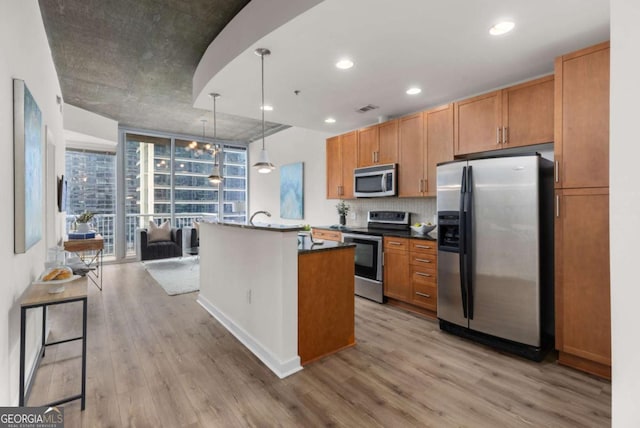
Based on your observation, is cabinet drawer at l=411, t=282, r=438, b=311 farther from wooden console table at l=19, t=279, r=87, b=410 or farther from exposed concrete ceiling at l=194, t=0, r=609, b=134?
wooden console table at l=19, t=279, r=87, b=410

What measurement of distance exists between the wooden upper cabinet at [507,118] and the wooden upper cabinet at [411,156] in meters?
0.47

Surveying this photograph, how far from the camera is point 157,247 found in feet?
19.5

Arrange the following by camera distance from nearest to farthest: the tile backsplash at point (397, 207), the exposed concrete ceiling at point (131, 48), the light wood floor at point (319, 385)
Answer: the light wood floor at point (319, 385) < the exposed concrete ceiling at point (131, 48) < the tile backsplash at point (397, 207)

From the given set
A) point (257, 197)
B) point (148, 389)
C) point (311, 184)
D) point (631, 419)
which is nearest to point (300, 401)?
point (148, 389)

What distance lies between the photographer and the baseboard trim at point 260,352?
2334 mm

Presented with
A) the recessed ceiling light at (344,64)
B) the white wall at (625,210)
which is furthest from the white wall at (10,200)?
the white wall at (625,210)

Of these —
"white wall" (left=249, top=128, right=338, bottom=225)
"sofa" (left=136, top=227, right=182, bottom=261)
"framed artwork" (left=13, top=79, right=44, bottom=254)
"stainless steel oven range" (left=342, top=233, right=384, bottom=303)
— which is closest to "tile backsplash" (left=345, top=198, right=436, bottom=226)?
"white wall" (left=249, top=128, right=338, bottom=225)

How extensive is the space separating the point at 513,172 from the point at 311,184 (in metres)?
3.88

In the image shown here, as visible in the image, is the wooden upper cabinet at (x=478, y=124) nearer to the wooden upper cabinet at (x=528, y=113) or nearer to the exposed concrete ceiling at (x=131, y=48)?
the wooden upper cabinet at (x=528, y=113)

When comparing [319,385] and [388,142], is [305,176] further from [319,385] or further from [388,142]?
[319,385]

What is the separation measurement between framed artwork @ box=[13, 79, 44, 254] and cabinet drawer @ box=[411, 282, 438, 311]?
3.43 metres

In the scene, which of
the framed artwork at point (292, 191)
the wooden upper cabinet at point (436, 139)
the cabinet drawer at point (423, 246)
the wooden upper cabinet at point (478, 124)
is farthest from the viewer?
the framed artwork at point (292, 191)

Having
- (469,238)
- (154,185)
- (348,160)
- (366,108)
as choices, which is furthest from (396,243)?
(154,185)

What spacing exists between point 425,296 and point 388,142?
210 cm
